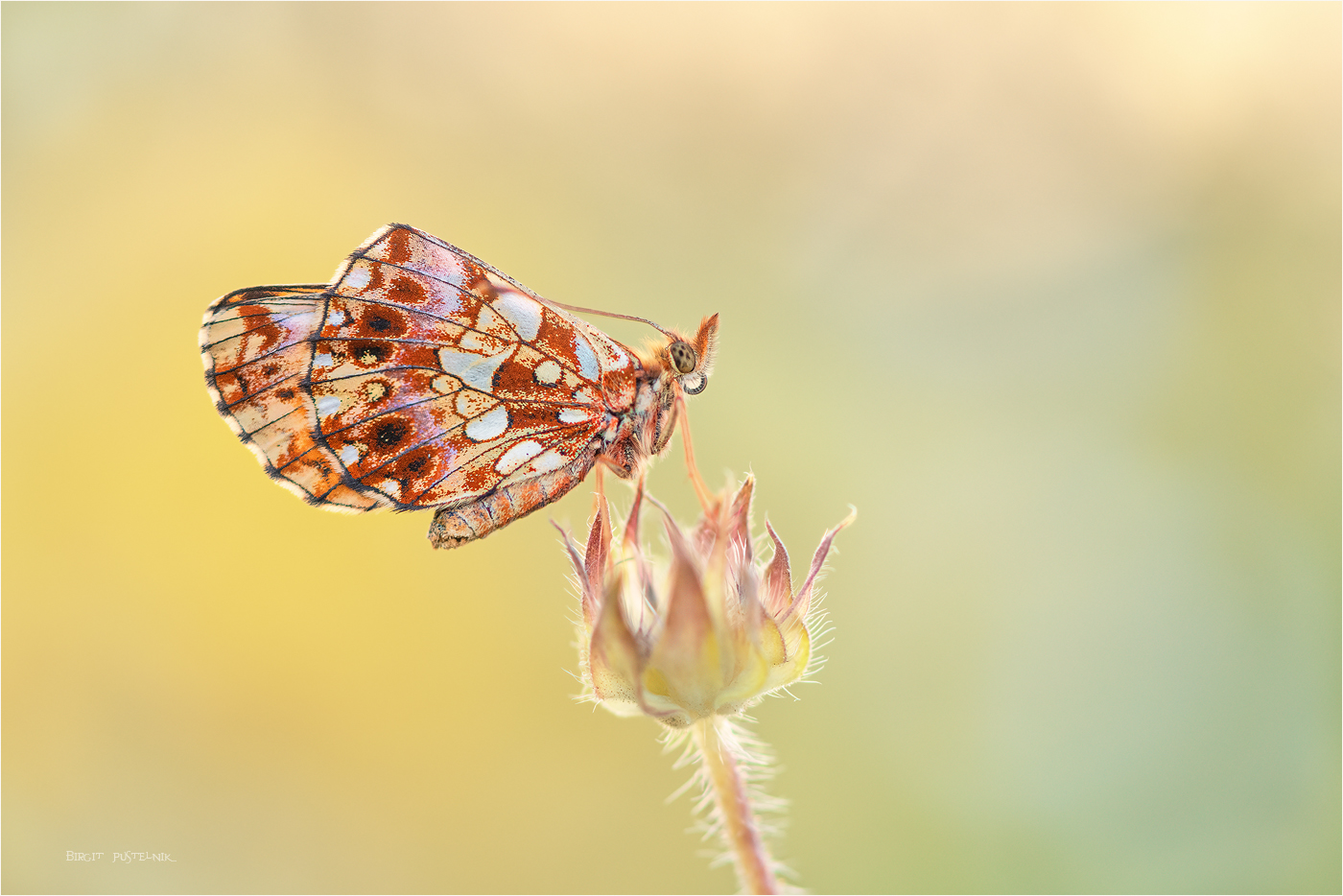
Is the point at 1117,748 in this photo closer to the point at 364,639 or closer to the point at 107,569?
the point at 364,639

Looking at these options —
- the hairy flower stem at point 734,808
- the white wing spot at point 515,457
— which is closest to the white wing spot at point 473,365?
the white wing spot at point 515,457

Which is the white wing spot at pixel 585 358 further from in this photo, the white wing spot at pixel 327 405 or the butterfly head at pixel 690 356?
the white wing spot at pixel 327 405

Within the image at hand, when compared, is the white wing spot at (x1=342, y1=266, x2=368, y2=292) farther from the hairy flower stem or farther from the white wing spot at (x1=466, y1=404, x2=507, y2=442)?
the hairy flower stem

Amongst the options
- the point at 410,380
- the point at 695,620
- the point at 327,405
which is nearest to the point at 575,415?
the point at 410,380

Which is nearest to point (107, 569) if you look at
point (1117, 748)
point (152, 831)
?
point (152, 831)

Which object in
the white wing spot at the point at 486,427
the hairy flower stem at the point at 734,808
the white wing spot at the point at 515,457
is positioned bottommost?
the hairy flower stem at the point at 734,808

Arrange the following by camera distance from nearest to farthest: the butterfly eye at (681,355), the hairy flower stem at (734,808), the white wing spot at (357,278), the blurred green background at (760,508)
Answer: the hairy flower stem at (734,808)
the white wing spot at (357,278)
the butterfly eye at (681,355)
the blurred green background at (760,508)
